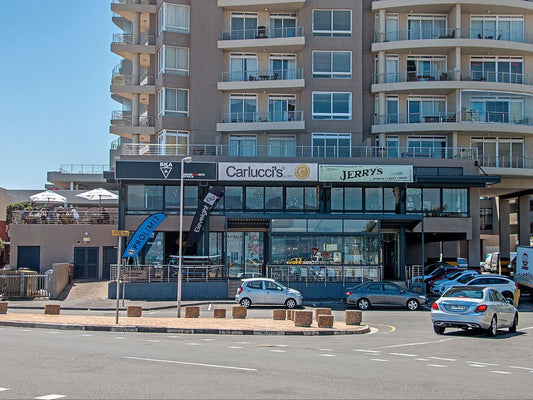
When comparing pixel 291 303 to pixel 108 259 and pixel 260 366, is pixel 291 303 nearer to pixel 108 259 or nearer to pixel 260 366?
pixel 108 259

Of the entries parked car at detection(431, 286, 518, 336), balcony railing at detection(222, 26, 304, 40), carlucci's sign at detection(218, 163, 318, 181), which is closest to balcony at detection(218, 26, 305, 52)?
balcony railing at detection(222, 26, 304, 40)

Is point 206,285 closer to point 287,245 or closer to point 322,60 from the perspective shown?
point 287,245

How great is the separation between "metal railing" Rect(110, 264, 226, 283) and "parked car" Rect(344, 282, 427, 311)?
8658mm

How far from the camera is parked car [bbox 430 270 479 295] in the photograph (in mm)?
35906

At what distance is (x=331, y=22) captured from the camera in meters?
48.4

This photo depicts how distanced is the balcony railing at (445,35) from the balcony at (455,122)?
557 centimetres

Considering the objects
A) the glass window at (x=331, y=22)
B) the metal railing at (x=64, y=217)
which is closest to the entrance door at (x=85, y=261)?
the metal railing at (x=64, y=217)

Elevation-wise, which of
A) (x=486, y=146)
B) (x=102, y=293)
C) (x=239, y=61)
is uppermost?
(x=239, y=61)

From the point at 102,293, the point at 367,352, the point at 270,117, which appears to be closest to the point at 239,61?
the point at 270,117

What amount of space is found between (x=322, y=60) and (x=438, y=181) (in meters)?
12.4

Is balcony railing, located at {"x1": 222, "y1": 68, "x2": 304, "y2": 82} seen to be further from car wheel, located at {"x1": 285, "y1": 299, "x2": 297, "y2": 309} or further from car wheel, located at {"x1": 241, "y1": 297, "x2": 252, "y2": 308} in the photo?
car wheel, located at {"x1": 285, "y1": 299, "x2": 297, "y2": 309}

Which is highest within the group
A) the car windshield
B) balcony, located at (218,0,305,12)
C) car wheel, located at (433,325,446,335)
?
balcony, located at (218,0,305,12)

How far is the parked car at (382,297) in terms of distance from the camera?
106 feet

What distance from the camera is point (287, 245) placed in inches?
1555
